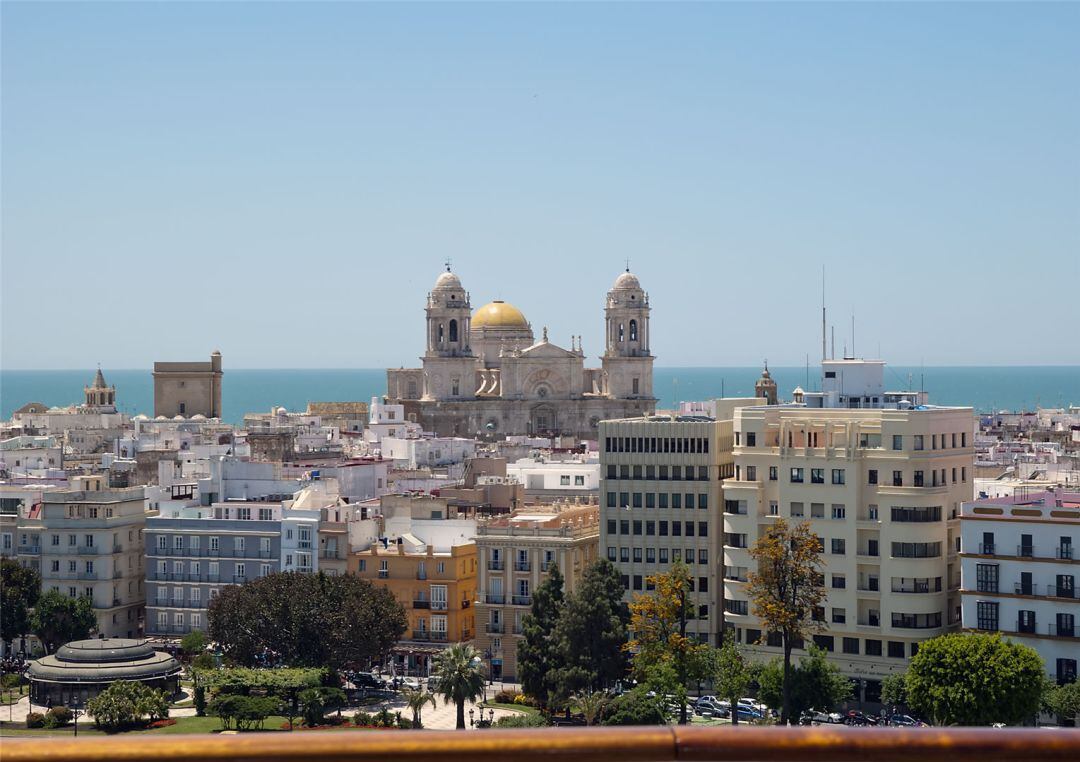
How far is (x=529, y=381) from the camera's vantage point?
5276 inches

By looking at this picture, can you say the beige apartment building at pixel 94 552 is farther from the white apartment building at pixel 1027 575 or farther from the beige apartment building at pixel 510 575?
the white apartment building at pixel 1027 575

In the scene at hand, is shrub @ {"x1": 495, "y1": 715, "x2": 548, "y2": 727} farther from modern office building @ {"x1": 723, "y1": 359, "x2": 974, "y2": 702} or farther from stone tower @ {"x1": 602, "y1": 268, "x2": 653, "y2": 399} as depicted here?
stone tower @ {"x1": 602, "y1": 268, "x2": 653, "y2": 399}

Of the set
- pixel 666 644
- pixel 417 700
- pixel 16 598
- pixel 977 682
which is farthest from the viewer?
pixel 16 598

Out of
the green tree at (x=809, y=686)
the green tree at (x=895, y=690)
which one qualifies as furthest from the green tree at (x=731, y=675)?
the green tree at (x=895, y=690)

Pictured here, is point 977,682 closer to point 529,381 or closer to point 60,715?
point 60,715

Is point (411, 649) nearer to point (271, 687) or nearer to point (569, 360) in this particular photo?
point (271, 687)

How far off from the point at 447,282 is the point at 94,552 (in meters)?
74.5

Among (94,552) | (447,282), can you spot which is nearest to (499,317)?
(447,282)

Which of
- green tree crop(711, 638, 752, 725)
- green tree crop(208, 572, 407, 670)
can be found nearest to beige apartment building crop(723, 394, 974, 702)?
green tree crop(711, 638, 752, 725)

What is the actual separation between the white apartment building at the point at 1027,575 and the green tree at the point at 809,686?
12.4ft

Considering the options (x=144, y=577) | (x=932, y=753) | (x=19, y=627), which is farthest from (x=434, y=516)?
(x=932, y=753)

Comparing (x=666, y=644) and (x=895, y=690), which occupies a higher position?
(x=666, y=644)

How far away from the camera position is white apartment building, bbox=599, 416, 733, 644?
55719 millimetres

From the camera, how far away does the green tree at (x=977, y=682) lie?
43031mm
